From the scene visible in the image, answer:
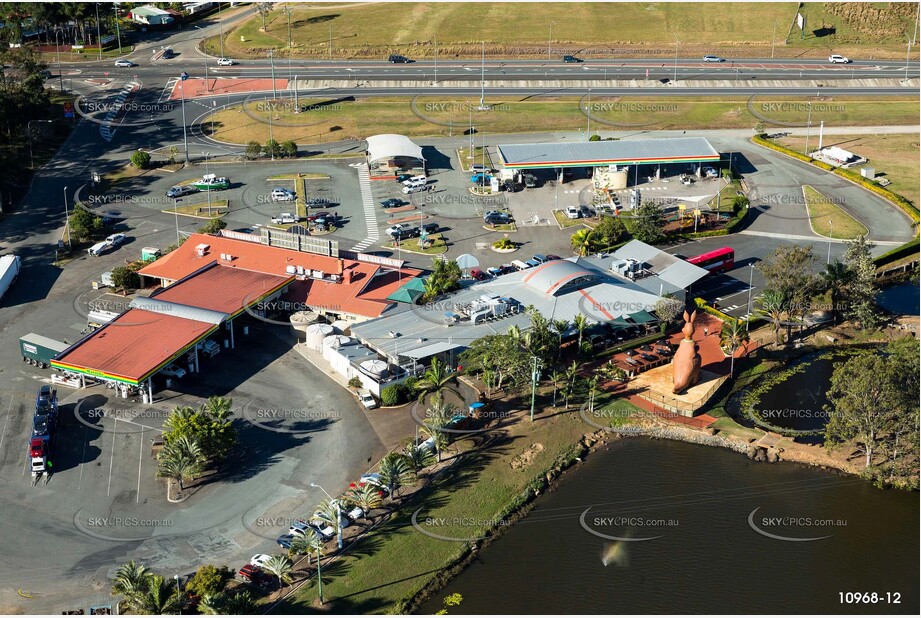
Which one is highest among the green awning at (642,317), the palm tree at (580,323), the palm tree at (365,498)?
the palm tree at (580,323)

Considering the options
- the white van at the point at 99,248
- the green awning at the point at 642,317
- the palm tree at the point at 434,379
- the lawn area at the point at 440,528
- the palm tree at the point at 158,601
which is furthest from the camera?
the white van at the point at 99,248

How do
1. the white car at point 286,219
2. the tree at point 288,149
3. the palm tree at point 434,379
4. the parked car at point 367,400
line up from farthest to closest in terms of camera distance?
1. the tree at point 288,149
2. the white car at point 286,219
3. the parked car at point 367,400
4. the palm tree at point 434,379

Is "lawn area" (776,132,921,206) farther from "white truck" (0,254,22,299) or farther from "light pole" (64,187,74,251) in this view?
"white truck" (0,254,22,299)

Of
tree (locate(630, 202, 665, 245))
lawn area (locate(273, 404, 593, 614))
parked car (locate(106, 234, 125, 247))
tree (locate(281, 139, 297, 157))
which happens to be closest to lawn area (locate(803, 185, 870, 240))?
tree (locate(630, 202, 665, 245))

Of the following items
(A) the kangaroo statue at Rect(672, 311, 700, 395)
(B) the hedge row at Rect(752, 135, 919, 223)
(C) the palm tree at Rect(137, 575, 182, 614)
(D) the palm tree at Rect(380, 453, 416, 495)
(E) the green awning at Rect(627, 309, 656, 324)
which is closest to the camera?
(C) the palm tree at Rect(137, 575, 182, 614)

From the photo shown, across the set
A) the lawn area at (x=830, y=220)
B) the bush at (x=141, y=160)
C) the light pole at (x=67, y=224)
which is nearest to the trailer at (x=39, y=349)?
the light pole at (x=67, y=224)

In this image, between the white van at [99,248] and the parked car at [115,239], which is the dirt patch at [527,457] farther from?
the parked car at [115,239]

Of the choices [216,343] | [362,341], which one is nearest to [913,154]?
[362,341]

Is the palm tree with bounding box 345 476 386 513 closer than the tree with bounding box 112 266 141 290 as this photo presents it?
Yes
